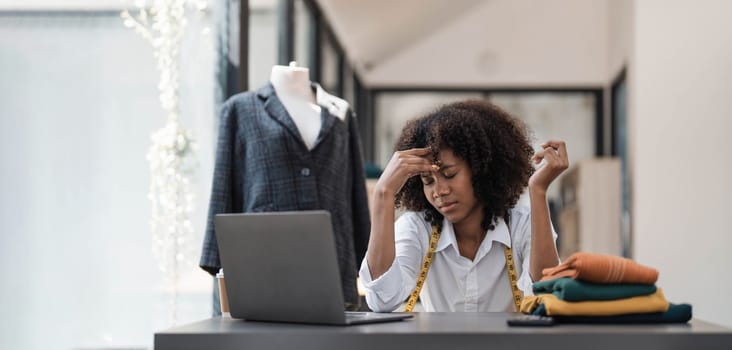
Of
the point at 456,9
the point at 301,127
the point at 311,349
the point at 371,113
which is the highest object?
the point at 456,9

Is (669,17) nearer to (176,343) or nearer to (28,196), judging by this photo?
(28,196)

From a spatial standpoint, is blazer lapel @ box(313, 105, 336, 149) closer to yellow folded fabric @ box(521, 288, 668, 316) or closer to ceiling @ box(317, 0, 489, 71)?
yellow folded fabric @ box(521, 288, 668, 316)

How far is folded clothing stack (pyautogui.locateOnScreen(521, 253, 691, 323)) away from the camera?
4.83ft

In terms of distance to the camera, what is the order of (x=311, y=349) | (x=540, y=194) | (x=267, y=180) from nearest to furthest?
(x=311, y=349)
(x=540, y=194)
(x=267, y=180)

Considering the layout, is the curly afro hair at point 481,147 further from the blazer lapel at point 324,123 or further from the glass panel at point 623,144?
the glass panel at point 623,144

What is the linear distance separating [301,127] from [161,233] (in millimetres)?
594

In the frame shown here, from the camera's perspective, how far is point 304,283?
1487 millimetres

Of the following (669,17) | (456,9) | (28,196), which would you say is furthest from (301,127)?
(456,9)

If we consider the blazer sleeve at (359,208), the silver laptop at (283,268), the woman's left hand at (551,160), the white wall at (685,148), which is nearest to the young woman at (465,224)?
the woman's left hand at (551,160)

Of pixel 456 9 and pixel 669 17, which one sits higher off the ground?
pixel 456 9

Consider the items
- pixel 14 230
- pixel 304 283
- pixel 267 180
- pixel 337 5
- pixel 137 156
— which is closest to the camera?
pixel 304 283

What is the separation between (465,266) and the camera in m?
2.20

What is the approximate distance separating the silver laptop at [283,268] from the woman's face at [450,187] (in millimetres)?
605

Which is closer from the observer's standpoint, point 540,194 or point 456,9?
point 540,194
